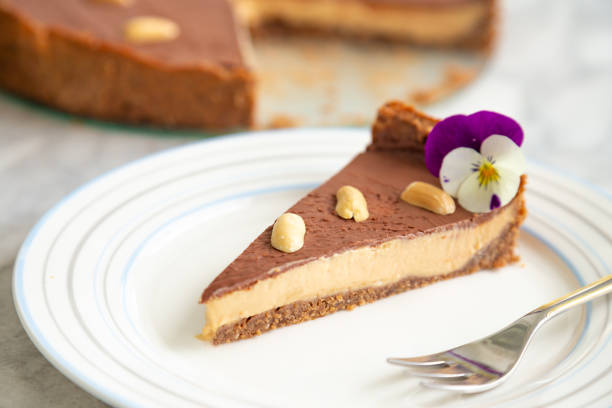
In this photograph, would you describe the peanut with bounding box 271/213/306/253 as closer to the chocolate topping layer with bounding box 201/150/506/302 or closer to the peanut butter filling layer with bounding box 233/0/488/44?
the chocolate topping layer with bounding box 201/150/506/302

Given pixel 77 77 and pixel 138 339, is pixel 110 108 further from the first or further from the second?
pixel 138 339

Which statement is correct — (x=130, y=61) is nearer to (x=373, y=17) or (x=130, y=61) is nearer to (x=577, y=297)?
(x=373, y=17)

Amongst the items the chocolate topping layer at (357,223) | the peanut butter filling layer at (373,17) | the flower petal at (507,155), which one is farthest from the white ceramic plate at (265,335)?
the peanut butter filling layer at (373,17)

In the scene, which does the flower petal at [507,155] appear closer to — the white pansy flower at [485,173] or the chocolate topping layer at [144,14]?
the white pansy flower at [485,173]

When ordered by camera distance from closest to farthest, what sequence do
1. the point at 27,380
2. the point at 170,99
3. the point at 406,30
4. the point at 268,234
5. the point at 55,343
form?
the point at 55,343, the point at 27,380, the point at 268,234, the point at 170,99, the point at 406,30

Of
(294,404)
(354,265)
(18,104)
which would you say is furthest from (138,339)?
(18,104)

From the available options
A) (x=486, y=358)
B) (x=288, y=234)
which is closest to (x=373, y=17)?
(x=288, y=234)

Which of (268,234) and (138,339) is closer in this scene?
(138,339)
